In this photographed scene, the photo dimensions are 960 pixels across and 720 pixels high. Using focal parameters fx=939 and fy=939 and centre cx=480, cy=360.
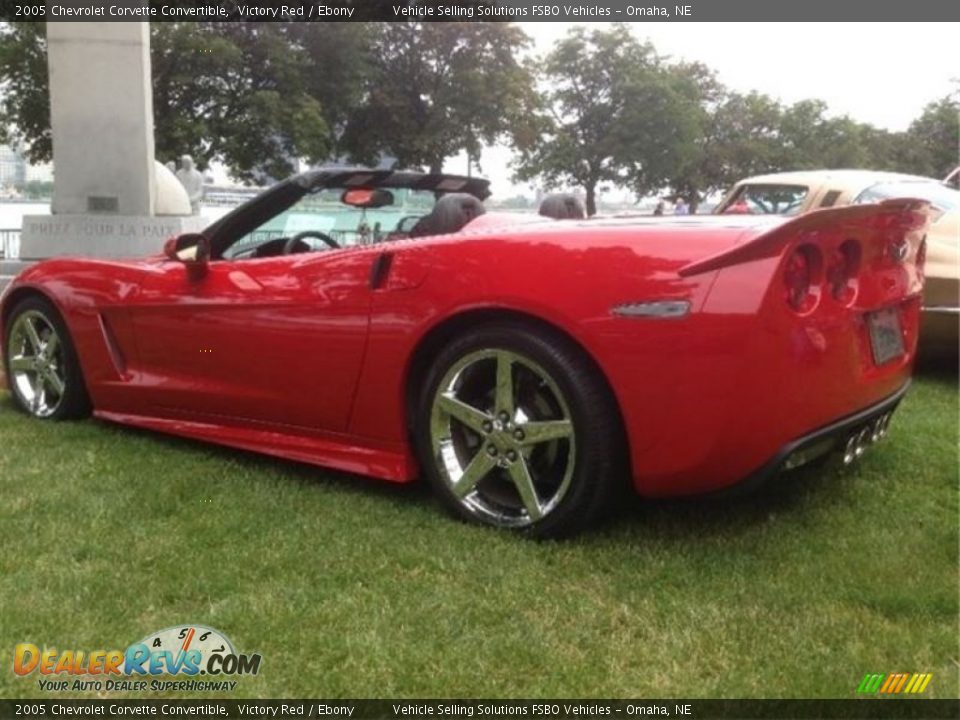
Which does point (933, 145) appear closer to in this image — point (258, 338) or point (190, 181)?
point (190, 181)

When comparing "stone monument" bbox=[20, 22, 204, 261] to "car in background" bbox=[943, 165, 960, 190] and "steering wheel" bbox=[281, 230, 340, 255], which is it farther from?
"car in background" bbox=[943, 165, 960, 190]

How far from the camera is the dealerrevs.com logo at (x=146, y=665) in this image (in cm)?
212

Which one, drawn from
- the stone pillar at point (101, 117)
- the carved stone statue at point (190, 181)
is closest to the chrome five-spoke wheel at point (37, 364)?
the stone pillar at point (101, 117)

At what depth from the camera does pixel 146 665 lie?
220 centimetres

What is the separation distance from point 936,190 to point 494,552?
529 cm

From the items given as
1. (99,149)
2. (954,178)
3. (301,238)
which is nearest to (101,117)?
(99,149)

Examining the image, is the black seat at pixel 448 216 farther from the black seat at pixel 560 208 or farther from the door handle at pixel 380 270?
the black seat at pixel 560 208

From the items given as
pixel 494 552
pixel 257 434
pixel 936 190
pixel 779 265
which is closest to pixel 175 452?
pixel 257 434

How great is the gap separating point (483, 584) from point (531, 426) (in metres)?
0.51

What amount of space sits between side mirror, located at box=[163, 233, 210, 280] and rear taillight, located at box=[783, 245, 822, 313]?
2.27m

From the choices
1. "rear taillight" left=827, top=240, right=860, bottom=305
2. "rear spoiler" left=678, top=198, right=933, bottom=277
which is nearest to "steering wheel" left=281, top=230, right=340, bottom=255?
"rear spoiler" left=678, top=198, right=933, bottom=277

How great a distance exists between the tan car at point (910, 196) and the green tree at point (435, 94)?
30.2m

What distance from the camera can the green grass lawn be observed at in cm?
214

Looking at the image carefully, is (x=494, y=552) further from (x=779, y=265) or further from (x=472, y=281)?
(x=779, y=265)
